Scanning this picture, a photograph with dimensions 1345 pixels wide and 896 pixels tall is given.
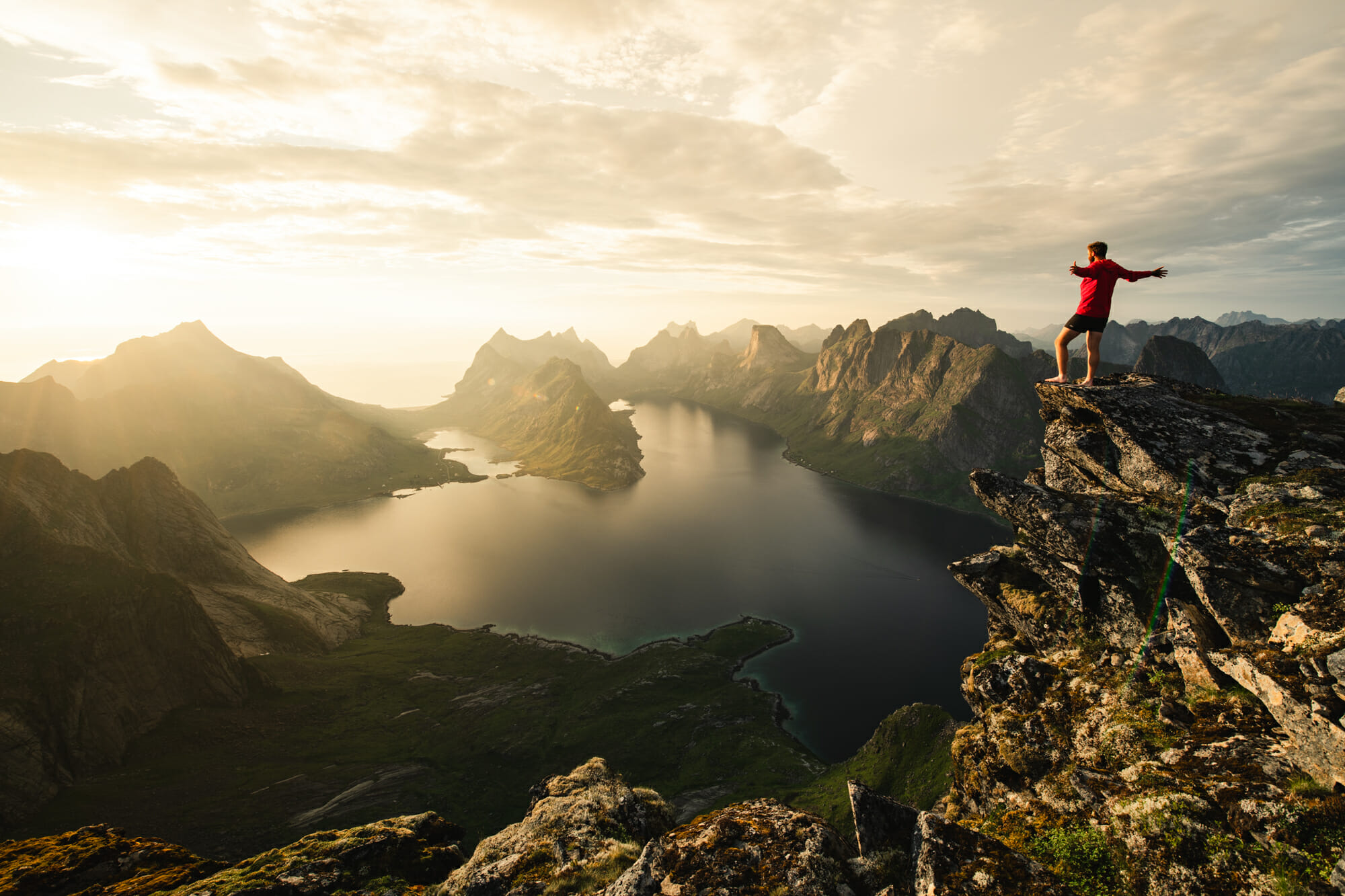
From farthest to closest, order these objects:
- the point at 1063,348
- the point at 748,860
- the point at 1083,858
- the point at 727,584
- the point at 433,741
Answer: the point at 727,584
the point at 433,741
the point at 1063,348
the point at 748,860
the point at 1083,858

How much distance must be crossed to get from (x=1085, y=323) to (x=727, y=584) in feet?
415

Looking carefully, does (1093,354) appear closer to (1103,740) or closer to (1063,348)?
(1063,348)

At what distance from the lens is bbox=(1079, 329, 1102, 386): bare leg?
2291cm

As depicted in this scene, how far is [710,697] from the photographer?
9394 centimetres

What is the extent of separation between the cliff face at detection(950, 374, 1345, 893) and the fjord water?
71129 millimetres

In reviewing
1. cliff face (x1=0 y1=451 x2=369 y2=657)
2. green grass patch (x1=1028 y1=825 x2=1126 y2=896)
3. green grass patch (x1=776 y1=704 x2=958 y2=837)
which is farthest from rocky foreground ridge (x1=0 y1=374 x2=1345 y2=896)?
cliff face (x1=0 y1=451 x2=369 y2=657)

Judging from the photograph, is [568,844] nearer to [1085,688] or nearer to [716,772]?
[1085,688]

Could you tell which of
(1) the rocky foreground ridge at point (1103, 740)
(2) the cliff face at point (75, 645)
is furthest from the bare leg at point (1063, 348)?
(2) the cliff face at point (75, 645)

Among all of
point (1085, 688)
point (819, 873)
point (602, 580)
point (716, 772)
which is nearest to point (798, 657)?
point (716, 772)


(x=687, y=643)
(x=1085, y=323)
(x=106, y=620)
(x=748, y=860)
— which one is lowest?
(x=687, y=643)

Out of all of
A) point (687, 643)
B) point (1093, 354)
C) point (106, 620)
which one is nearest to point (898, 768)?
point (687, 643)

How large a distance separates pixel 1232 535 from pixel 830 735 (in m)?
84.1

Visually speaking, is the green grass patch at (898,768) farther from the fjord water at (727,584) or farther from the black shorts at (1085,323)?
the black shorts at (1085,323)

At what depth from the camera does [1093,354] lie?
2448cm
